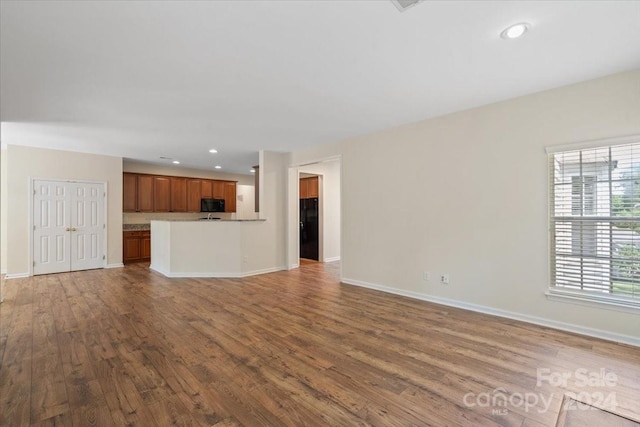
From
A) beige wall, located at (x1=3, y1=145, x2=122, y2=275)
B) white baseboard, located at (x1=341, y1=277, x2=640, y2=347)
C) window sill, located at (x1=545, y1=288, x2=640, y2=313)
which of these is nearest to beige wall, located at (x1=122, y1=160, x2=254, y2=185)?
beige wall, located at (x1=3, y1=145, x2=122, y2=275)

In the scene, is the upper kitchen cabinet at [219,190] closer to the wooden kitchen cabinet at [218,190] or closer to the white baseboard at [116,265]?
the wooden kitchen cabinet at [218,190]

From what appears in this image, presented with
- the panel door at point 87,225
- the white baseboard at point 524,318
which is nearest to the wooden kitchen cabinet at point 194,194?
the panel door at point 87,225

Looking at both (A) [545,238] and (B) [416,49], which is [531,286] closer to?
(A) [545,238]

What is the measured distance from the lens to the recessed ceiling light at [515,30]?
2.06 metres

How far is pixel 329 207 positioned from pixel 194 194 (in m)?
4.08

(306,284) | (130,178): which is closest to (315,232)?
(306,284)

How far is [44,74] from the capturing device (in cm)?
272

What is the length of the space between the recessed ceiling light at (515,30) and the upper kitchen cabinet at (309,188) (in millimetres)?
5779

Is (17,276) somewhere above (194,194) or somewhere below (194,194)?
below

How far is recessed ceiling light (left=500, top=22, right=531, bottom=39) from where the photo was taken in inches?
81.1

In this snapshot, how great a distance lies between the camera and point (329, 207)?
7.84 meters

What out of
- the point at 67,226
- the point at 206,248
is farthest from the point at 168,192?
the point at 206,248

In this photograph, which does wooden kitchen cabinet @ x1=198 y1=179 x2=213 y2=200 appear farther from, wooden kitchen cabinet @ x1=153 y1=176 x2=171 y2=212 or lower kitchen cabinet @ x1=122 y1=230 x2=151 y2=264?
lower kitchen cabinet @ x1=122 y1=230 x2=151 y2=264

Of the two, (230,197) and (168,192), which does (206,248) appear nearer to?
(168,192)
